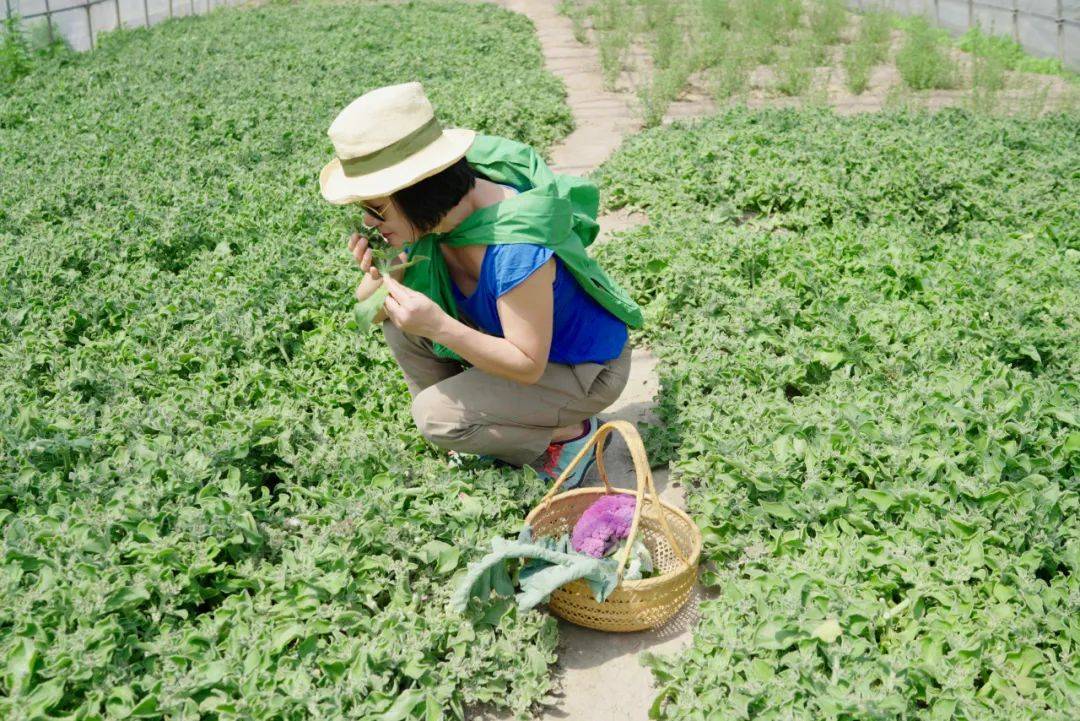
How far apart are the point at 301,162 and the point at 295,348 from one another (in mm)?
3136

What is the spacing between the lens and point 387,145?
319 centimetres

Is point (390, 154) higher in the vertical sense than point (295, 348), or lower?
higher

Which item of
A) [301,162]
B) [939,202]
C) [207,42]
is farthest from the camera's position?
[207,42]

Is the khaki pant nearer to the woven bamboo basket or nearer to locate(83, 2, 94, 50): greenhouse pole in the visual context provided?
the woven bamboo basket

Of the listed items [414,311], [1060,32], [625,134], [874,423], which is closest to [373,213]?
[414,311]

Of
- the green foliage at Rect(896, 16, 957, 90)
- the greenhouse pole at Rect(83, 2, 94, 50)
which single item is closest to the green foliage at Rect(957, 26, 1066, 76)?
the green foliage at Rect(896, 16, 957, 90)

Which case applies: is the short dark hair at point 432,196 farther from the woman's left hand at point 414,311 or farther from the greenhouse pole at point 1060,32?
the greenhouse pole at point 1060,32

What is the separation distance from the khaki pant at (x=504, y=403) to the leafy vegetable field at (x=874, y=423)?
1.57 feet

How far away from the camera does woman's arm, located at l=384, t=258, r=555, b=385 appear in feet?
10.8

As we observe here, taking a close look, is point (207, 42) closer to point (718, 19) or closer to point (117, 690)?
point (718, 19)

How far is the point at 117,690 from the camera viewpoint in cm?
257

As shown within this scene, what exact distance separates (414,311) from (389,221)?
12.9 inches

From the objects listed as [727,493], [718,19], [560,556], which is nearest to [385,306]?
[560,556]

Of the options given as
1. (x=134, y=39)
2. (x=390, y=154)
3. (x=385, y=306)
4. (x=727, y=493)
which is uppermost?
(x=390, y=154)
